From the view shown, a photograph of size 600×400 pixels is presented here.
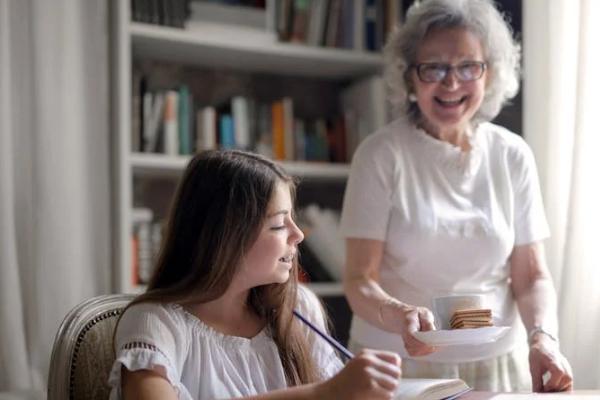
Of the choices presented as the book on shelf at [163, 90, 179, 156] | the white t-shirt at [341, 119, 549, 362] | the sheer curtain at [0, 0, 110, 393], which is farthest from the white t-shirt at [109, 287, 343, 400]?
the book on shelf at [163, 90, 179, 156]

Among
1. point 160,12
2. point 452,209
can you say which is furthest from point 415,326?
point 160,12

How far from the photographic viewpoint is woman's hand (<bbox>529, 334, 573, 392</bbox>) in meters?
1.47

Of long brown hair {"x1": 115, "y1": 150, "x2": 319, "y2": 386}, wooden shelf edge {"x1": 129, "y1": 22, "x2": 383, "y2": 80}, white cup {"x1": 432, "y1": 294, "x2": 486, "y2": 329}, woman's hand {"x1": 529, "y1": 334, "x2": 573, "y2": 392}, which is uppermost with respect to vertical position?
wooden shelf edge {"x1": 129, "y1": 22, "x2": 383, "y2": 80}

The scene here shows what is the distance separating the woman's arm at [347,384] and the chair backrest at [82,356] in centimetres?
29

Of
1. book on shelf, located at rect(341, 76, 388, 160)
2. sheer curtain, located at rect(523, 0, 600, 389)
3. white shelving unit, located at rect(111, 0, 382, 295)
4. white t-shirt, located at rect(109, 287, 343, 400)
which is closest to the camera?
white t-shirt, located at rect(109, 287, 343, 400)

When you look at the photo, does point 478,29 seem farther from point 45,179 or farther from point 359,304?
point 45,179

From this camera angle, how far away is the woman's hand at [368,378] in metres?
1.06

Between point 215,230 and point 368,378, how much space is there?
35 centimetres

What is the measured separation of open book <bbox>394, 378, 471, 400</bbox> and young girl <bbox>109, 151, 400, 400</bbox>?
0.11 metres

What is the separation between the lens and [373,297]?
5.28 feet

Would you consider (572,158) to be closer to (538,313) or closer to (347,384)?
(538,313)

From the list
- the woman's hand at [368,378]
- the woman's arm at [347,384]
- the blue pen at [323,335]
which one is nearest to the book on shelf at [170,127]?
the blue pen at [323,335]

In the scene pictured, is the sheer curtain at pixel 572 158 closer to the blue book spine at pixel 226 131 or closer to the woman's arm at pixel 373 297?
the woman's arm at pixel 373 297

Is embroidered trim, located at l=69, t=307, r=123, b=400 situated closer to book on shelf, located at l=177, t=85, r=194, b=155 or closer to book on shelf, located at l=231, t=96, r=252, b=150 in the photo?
book on shelf, located at l=177, t=85, r=194, b=155
